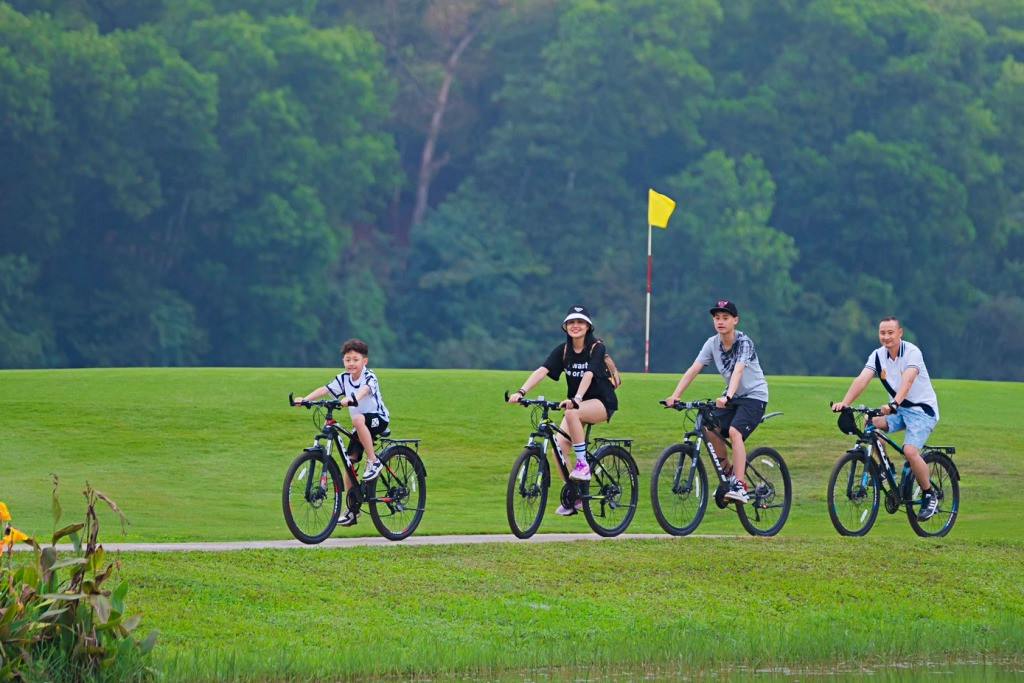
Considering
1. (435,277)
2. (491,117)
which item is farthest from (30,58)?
(491,117)

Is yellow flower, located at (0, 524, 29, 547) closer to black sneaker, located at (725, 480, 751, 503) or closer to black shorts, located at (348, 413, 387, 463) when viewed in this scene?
black shorts, located at (348, 413, 387, 463)

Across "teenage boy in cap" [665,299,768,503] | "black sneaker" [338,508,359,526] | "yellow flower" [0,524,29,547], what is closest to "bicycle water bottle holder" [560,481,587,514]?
"teenage boy in cap" [665,299,768,503]

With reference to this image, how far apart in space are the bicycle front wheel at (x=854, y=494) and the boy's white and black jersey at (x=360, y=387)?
395cm

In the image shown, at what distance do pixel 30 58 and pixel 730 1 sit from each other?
1084 inches

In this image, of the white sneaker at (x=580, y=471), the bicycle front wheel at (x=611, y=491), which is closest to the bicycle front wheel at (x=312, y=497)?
the white sneaker at (x=580, y=471)

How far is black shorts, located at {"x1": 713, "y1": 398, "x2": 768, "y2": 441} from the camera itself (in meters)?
15.7

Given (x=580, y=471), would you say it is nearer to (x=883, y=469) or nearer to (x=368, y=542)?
(x=368, y=542)

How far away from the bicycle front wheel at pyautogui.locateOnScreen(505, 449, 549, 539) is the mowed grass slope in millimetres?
1728

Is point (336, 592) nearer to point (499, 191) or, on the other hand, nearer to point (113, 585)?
point (113, 585)

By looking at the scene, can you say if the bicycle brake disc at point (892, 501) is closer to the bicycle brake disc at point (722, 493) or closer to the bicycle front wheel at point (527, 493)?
the bicycle brake disc at point (722, 493)

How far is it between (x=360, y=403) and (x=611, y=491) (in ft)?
7.29

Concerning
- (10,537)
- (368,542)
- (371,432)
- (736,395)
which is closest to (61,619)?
(10,537)

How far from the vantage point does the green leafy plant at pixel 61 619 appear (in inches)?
386

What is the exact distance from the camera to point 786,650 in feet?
40.9
